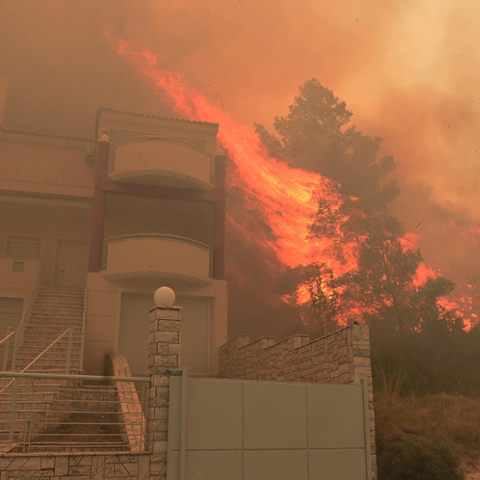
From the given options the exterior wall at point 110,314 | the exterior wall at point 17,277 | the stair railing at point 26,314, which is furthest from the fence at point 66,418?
the exterior wall at point 17,277

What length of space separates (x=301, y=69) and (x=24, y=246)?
110 ft

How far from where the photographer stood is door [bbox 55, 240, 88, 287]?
22.6m

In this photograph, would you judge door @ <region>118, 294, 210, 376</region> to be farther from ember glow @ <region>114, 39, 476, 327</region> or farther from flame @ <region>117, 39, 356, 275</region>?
flame @ <region>117, 39, 356, 275</region>

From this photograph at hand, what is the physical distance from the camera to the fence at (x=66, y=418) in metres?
8.78

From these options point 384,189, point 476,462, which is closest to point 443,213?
point 384,189

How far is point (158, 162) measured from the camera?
20.5 m

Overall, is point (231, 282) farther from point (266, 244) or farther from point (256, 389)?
point (256, 389)

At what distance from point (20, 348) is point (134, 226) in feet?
27.1

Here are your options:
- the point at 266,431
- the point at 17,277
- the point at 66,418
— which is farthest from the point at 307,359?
the point at 17,277

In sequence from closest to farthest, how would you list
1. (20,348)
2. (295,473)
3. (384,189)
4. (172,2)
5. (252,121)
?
(295,473), (20,348), (384,189), (252,121), (172,2)

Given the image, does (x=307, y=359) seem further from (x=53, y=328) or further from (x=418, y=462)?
(x=53, y=328)

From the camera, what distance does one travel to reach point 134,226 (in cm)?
2325

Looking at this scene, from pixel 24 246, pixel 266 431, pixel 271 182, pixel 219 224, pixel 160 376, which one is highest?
pixel 271 182

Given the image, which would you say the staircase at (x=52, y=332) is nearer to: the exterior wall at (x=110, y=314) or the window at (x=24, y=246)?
the exterior wall at (x=110, y=314)
